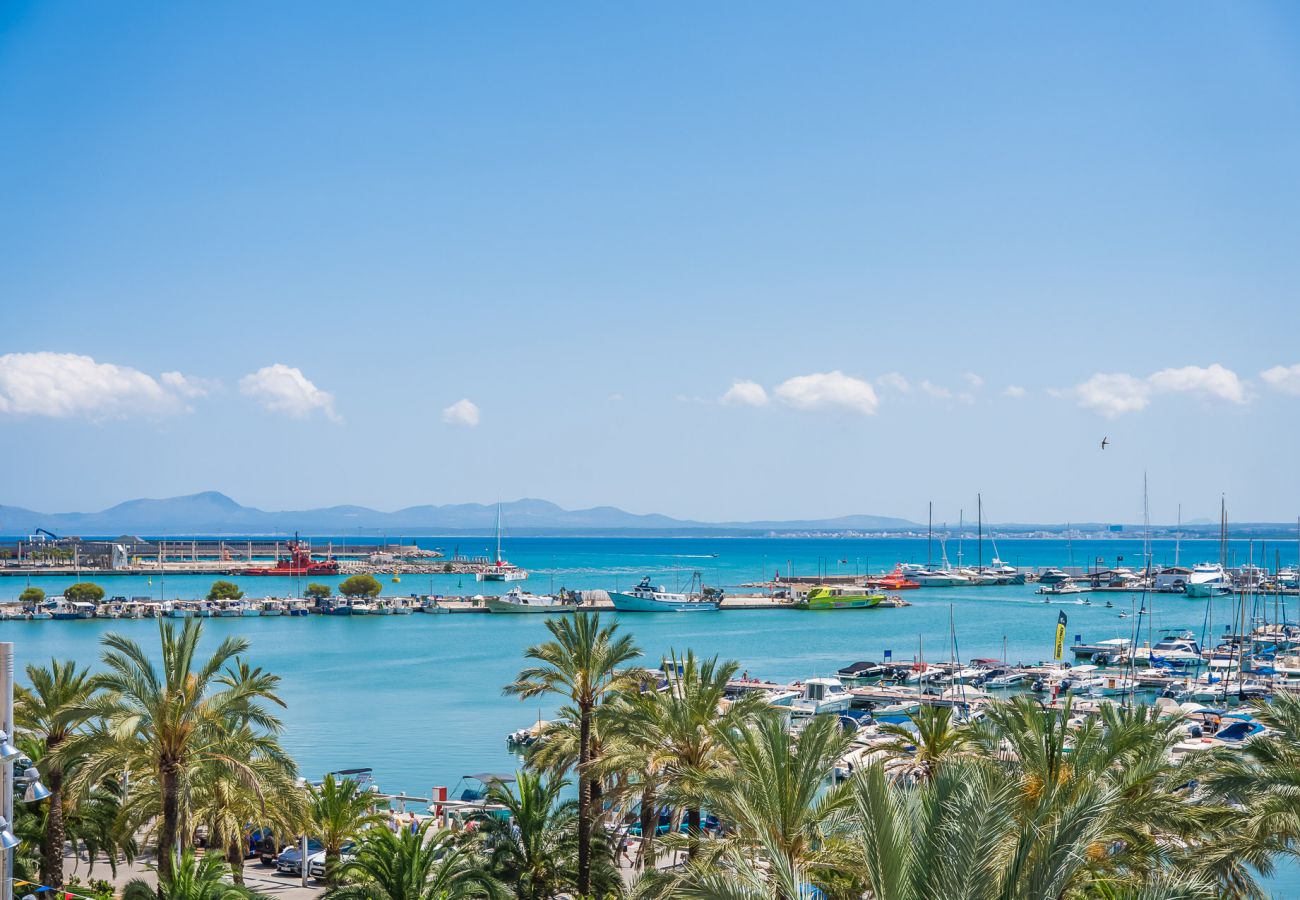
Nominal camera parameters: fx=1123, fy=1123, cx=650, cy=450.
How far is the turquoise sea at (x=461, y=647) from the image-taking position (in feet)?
152

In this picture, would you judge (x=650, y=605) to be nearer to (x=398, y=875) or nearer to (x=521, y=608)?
(x=521, y=608)

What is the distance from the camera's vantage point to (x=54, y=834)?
1878cm

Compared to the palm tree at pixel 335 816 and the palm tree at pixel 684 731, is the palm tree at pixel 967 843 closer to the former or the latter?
the palm tree at pixel 684 731

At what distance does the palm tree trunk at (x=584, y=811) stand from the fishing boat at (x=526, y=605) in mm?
82502

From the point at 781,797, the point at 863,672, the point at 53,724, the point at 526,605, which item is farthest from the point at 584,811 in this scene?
the point at 526,605

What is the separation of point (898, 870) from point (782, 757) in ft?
14.3

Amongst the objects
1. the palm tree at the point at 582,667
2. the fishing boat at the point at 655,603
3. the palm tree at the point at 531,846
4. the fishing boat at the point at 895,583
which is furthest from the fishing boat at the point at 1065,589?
the palm tree at the point at 531,846

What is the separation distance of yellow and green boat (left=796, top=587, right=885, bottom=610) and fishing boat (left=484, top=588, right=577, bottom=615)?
77.8 ft

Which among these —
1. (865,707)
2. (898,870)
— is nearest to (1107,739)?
(898,870)

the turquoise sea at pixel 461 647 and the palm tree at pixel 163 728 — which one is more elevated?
the palm tree at pixel 163 728

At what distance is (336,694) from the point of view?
58969 millimetres

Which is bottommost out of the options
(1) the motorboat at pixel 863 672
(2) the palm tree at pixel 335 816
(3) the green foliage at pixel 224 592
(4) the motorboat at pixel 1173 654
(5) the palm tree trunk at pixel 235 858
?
(1) the motorboat at pixel 863 672

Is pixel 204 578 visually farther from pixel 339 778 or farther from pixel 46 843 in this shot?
pixel 46 843

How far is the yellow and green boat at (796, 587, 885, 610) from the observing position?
363 ft
